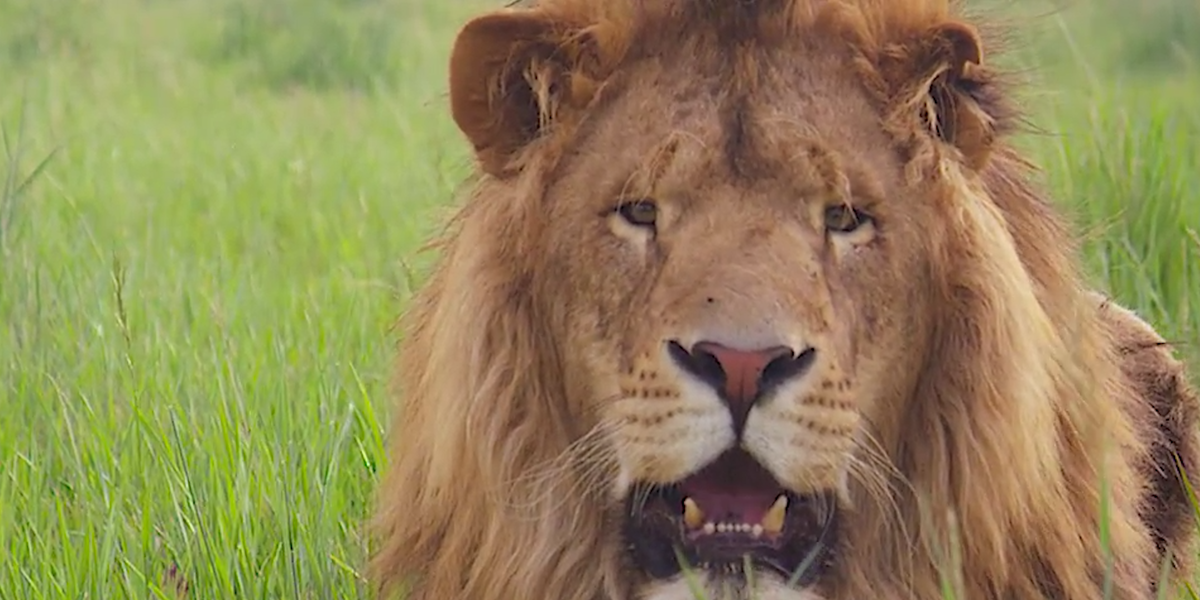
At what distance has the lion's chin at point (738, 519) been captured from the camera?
211 centimetres

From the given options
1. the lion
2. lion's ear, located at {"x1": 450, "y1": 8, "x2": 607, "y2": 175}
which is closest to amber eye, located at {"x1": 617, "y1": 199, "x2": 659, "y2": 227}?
the lion

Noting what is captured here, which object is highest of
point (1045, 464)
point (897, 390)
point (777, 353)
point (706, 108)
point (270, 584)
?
point (706, 108)

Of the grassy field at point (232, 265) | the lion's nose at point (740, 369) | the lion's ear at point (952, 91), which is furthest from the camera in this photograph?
the grassy field at point (232, 265)

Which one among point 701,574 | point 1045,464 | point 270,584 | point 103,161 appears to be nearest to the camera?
point 701,574

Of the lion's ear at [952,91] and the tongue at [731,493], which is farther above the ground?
the lion's ear at [952,91]

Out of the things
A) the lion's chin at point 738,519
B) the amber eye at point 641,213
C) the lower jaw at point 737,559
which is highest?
the amber eye at point 641,213

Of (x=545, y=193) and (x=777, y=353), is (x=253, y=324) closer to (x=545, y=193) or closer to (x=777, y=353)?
(x=545, y=193)

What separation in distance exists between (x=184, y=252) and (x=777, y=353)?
136 inches

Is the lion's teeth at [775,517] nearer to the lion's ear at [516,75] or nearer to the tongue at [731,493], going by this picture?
the tongue at [731,493]

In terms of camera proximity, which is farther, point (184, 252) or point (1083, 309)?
point (184, 252)

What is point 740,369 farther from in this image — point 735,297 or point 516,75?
point 516,75

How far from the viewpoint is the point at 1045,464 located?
2.27 m

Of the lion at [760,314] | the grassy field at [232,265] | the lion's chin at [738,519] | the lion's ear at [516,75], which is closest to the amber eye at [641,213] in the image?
the lion at [760,314]

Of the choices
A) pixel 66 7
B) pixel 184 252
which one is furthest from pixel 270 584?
pixel 66 7
